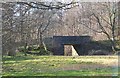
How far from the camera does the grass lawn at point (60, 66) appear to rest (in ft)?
12.4

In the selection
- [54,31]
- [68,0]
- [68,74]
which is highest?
[68,0]

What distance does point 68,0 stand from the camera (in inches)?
146

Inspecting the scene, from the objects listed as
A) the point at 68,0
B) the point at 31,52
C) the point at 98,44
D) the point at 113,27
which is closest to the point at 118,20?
the point at 113,27

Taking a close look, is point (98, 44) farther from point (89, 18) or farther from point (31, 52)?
point (31, 52)

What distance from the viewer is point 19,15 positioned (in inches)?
149

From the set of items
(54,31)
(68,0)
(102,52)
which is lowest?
(102,52)

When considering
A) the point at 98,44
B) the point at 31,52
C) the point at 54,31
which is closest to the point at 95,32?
the point at 98,44

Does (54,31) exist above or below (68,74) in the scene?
above

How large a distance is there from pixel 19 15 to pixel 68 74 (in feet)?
2.81

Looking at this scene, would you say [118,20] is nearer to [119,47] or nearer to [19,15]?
[119,47]

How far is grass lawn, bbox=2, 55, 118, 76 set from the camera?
12.4 ft

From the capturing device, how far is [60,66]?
3.82 metres

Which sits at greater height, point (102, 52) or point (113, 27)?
point (113, 27)

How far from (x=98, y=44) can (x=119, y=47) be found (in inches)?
9.4
